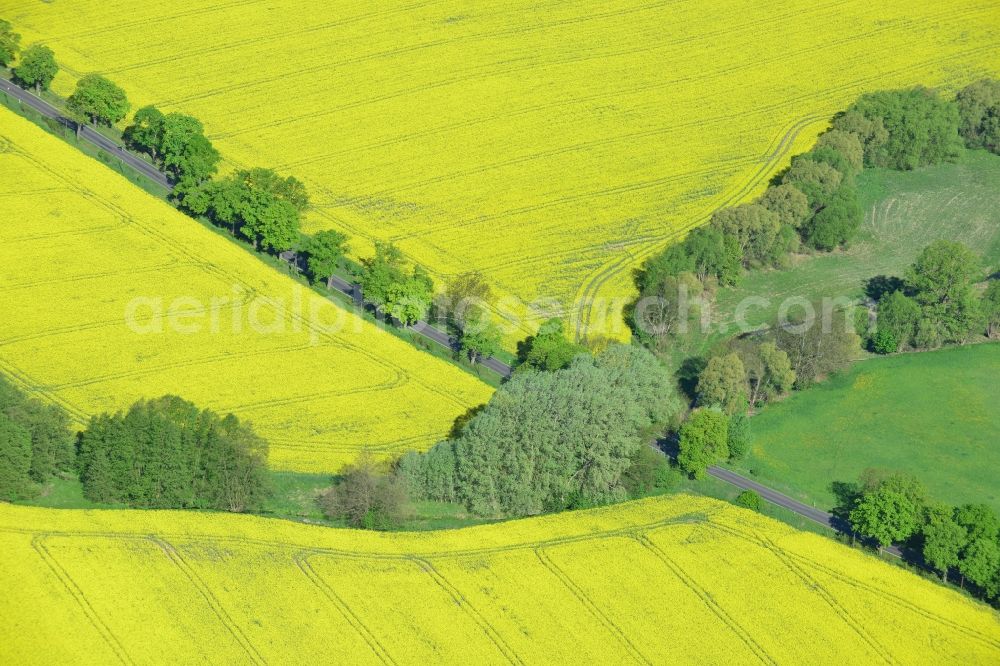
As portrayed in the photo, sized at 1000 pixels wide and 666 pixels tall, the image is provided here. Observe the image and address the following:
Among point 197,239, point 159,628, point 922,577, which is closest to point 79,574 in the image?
point 159,628

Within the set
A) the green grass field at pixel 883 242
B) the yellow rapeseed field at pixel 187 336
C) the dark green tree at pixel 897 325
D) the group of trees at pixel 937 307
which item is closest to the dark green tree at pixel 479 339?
the yellow rapeseed field at pixel 187 336

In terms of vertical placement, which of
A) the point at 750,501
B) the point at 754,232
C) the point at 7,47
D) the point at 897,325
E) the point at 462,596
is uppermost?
the point at 7,47

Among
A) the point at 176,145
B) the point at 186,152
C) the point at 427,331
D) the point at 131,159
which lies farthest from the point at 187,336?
the point at 131,159

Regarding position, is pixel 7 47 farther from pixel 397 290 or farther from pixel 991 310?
pixel 991 310

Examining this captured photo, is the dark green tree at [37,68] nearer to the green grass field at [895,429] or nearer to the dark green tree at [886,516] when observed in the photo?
the green grass field at [895,429]

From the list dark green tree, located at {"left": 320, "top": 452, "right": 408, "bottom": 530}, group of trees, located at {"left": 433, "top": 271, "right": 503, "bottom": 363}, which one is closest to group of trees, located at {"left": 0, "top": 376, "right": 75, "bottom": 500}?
dark green tree, located at {"left": 320, "top": 452, "right": 408, "bottom": 530}

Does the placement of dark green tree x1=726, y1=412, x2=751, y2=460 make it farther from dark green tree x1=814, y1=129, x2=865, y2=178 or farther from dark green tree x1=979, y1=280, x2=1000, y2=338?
dark green tree x1=814, y1=129, x2=865, y2=178
